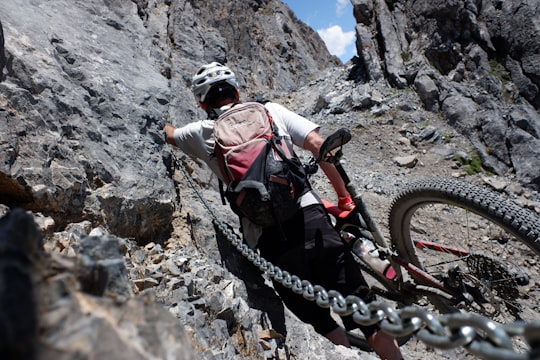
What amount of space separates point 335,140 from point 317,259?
3.21ft

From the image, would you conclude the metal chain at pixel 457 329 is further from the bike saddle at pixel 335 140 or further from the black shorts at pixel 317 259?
the bike saddle at pixel 335 140

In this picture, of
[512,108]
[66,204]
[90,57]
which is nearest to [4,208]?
[66,204]

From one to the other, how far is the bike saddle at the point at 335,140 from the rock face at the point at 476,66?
392 inches

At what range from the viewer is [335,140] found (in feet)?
10.0

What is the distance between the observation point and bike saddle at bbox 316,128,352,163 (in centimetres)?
302

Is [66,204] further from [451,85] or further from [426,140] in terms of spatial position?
[451,85]

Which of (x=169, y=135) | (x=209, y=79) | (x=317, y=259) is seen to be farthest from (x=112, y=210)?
(x=317, y=259)

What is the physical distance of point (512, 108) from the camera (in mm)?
12742

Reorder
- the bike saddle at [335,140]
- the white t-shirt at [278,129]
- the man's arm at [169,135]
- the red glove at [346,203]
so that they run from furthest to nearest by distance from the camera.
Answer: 1. the man's arm at [169,135]
2. the red glove at [346,203]
3. the white t-shirt at [278,129]
4. the bike saddle at [335,140]

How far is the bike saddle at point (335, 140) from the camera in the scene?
119 inches

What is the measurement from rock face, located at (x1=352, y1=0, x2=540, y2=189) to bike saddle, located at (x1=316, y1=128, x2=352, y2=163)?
32.7 feet

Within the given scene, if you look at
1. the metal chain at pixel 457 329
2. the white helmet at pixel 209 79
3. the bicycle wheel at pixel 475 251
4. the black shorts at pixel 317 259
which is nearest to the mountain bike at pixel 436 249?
the bicycle wheel at pixel 475 251

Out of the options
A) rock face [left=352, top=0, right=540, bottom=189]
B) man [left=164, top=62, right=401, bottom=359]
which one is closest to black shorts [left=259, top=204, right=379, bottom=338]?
man [left=164, top=62, right=401, bottom=359]

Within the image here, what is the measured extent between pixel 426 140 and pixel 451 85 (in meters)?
3.18
